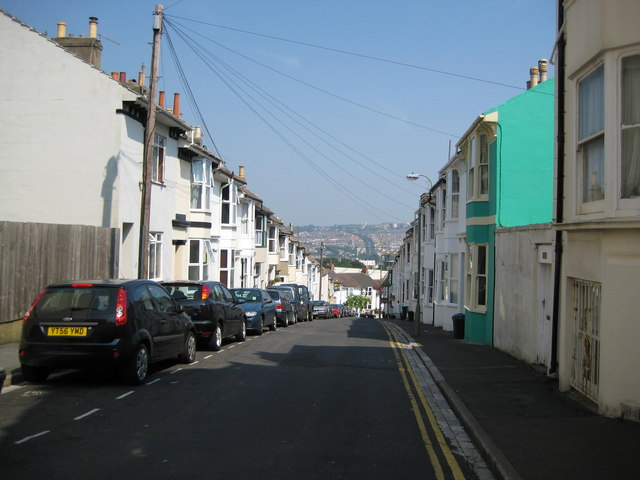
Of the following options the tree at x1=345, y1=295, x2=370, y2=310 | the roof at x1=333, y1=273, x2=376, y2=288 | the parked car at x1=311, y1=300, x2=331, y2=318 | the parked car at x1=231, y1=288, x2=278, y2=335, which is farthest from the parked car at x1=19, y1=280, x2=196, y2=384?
the roof at x1=333, y1=273, x2=376, y2=288

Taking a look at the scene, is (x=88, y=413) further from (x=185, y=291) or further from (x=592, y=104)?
(x=592, y=104)

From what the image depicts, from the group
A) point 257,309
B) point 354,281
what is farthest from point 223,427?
point 354,281

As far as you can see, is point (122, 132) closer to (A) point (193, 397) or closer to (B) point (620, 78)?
(A) point (193, 397)

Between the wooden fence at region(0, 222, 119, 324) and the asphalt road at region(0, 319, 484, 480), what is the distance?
13.0ft

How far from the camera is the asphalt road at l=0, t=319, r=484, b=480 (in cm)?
633

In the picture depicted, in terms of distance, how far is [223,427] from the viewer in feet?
26.2

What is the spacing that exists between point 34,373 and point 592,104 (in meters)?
9.66

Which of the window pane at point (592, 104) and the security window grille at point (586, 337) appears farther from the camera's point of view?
the security window grille at point (586, 337)

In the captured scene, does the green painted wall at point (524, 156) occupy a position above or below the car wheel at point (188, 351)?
above

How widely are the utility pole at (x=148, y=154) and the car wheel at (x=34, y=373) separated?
20.2 ft

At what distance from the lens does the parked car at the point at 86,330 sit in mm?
9992

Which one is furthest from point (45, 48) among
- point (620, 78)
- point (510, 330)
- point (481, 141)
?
point (620, 78)

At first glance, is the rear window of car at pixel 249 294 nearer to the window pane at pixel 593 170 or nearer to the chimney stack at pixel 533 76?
the chimney stack at pixel 533 76

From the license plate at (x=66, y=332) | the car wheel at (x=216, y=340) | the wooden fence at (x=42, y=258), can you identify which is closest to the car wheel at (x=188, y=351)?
the car wheel at (x=216, y=340)
